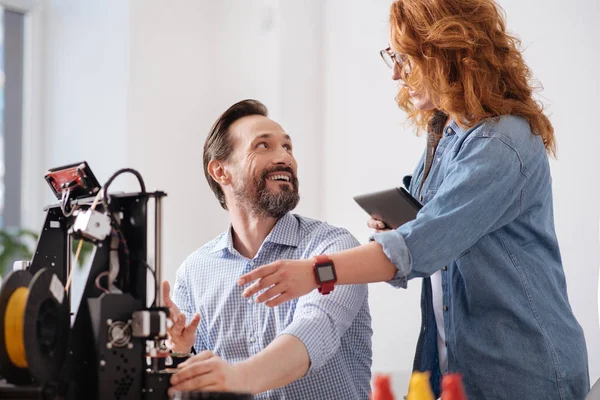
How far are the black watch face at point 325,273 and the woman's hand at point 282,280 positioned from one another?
1 cm

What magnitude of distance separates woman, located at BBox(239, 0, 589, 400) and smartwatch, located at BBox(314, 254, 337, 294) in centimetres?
16

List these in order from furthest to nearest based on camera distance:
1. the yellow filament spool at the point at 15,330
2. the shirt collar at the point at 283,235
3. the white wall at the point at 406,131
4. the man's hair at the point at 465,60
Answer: the white wall at the point at 406,131
the shirt collar at the point at 283,235
the man's hair at the point at 465,60
the yellow filament spool at the point at 15,330

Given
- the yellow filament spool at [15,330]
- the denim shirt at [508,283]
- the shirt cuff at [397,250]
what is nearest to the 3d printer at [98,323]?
the yellow filament spool at [15,330]

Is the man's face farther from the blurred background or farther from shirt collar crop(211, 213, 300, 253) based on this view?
the blurred background

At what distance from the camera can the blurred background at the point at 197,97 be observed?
3.55m

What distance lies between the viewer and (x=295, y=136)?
388cm

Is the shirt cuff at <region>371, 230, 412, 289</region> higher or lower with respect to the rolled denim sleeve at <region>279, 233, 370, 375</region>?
higher

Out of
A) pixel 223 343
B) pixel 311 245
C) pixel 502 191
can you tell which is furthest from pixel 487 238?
pixel 223 343

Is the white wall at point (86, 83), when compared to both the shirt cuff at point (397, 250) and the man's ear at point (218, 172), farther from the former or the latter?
the shirt cuff at point (397, 250)

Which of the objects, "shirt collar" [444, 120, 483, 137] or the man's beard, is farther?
the man's beard

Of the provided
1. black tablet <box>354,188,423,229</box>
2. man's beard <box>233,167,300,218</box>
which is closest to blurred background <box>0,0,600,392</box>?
man's beard <box>233,167,300,218</box>

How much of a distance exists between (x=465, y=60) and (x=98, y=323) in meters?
0.97

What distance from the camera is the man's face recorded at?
2.22 meters

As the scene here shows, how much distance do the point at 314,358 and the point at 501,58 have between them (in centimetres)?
81
